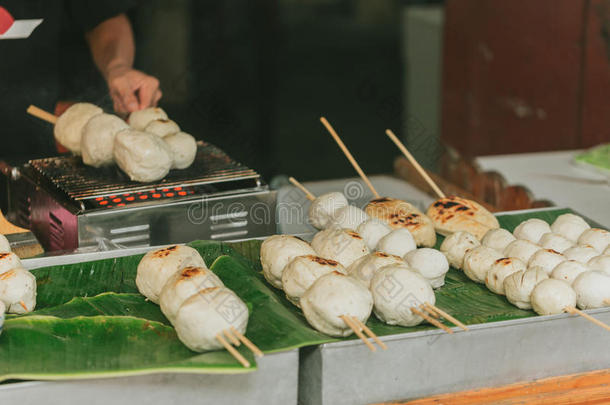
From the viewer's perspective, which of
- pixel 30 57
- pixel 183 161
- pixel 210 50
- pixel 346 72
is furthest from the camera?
pixel 346 72

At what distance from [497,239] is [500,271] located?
0.26 metres

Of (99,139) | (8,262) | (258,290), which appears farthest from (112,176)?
(258,290)

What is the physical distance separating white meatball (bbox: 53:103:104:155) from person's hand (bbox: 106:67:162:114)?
0.36 meters

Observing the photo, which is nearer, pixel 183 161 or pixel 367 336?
pixel 367 336

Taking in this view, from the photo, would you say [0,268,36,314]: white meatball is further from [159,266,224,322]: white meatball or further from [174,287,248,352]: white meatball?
[174,287,248,352]: white meatball

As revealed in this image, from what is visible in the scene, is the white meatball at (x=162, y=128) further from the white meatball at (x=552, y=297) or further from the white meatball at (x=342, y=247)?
the white meatball at (x=552, y=297)

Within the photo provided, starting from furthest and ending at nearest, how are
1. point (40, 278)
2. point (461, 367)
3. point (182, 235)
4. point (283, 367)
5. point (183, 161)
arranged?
point (183, 161)
point (182, 235)
point (40, 278)
point (461, 367)
point (283, 367)

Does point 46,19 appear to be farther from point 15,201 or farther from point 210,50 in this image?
point 210,50

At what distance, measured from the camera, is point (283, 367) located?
66.3 inches

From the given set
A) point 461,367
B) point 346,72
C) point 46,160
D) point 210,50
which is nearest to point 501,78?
point 210,50

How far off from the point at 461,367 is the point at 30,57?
259 cm

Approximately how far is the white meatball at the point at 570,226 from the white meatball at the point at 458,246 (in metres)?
0.30

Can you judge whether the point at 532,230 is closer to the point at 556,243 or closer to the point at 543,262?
the point at 556,243

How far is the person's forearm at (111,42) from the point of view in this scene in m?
3.69
